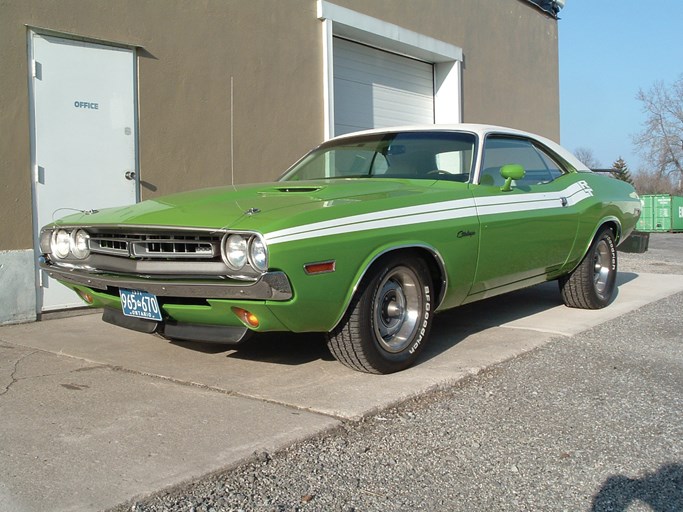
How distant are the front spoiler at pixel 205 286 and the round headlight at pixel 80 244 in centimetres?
20

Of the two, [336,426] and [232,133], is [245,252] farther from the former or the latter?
[232,133]

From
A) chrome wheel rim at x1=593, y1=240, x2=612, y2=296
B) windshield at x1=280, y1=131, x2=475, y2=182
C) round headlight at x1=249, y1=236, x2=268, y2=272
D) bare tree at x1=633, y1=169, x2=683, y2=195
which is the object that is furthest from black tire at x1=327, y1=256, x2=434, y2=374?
bare tree at x1=633, y1=169, x2=683, y2=195

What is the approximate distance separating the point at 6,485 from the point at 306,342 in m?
2.54

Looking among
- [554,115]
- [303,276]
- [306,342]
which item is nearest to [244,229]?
[303,276]

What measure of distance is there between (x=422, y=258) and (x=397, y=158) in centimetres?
114

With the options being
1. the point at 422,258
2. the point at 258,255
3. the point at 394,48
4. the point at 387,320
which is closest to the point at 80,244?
the point at 258,255

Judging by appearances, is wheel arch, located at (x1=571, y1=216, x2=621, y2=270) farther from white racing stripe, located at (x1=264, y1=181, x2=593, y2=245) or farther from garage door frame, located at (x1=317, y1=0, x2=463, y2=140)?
garage door frame, located at (x1=317, y1=0, x2=463, y2=140)

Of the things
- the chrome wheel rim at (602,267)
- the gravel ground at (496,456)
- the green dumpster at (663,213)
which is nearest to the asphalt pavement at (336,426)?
the gravel ground at (496,456)

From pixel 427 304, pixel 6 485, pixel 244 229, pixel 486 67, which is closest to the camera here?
pixel 6 485

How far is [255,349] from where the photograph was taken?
15.3ft

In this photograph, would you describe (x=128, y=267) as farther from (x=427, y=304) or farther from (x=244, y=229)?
(x=427, y=304)

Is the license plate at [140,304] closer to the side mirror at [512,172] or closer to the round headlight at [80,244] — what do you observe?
the round headlight at [80,244]

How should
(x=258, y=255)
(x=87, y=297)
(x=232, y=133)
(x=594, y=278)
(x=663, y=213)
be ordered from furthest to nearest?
(x=663, y=213), (x=232, y=133), (x=594, y=278), (x=87, y=297), (x=258, y=255)

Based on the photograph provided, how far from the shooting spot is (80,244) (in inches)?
160
